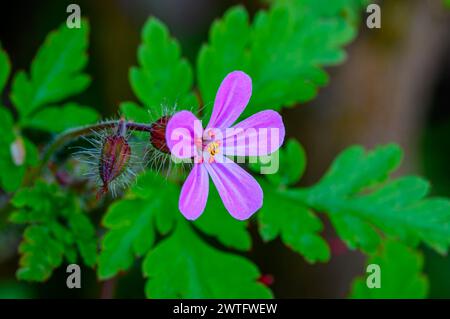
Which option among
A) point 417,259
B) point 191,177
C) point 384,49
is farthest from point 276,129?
point 384,49

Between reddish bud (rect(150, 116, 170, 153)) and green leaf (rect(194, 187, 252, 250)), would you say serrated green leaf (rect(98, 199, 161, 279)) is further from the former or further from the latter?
reddish bud (rect(150, 116, 170, 153))

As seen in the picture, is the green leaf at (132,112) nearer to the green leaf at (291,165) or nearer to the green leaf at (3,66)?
the green leaf at (3,66)

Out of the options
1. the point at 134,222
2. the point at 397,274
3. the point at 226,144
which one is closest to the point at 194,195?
the point at 226,144

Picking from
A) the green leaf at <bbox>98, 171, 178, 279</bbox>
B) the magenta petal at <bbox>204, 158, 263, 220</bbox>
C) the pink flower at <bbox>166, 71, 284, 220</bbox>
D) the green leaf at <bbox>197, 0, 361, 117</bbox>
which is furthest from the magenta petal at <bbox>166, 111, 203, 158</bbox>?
the green leaf at <bbox>197, 0, 361, 117</bbox>

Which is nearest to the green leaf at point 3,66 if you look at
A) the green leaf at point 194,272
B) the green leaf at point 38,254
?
the green leaf at point 38,254

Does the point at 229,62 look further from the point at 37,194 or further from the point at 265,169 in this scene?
the point at 37,194

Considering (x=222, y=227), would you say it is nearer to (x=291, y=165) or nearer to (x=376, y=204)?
(x=291, y=165)
